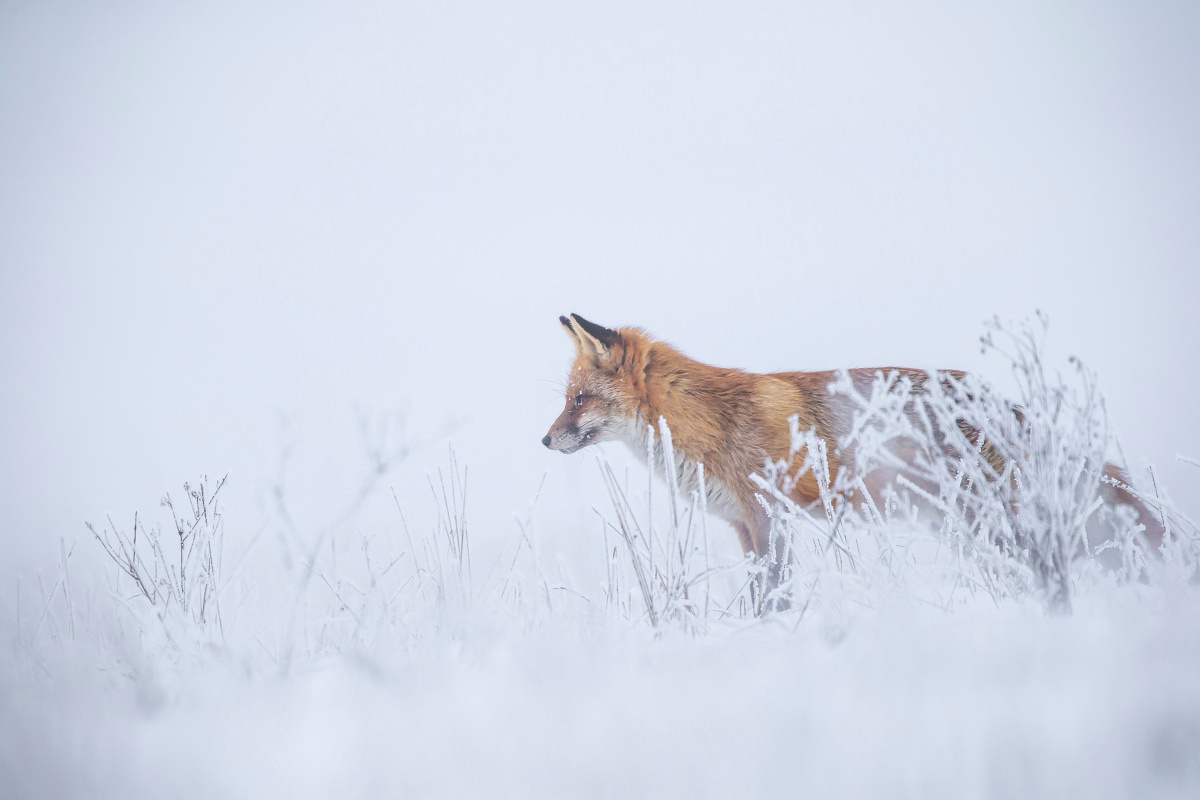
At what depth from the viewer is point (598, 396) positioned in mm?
4168

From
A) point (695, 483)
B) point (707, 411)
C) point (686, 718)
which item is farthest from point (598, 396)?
point (686, 718)

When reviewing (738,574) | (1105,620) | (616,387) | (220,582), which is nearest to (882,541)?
(1105,620)

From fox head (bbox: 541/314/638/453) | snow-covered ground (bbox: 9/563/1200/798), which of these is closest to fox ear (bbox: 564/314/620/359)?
fox head (bbox: 541/314/638/453)

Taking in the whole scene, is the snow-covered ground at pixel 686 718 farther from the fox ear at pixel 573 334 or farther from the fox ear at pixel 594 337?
the fox ear at pixel 573 334

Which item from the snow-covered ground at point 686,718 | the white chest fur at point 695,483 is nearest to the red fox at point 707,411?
the white chest fur at point 695,483

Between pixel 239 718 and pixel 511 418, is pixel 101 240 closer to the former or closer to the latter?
pixel 511 418

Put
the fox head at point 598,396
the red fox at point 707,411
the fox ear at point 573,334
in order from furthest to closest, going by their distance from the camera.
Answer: the fox ear at point 573,334, the fox head at point 598,396, the red fox at point 707,411

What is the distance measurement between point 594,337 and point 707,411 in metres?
0.87

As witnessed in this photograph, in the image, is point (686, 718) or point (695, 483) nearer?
point (686, 718)

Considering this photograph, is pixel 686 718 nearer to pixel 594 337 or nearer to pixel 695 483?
pixel 695 483

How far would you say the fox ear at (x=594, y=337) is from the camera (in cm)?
413

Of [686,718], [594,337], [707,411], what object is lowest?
[686,718]

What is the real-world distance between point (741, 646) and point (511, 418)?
16.2m

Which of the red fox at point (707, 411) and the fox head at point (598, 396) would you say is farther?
the fox head at point (598, 396)
